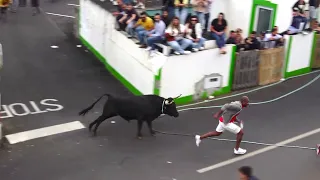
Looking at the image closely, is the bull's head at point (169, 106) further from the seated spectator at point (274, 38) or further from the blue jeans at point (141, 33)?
the seated spectator at point (274, 38)

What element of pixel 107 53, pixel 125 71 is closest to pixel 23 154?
pixel 125 71

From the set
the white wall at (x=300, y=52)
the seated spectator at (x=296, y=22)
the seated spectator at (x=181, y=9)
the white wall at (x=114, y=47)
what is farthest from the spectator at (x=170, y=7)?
the white wall at (x=300, y=52)

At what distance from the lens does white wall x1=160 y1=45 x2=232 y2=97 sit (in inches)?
602

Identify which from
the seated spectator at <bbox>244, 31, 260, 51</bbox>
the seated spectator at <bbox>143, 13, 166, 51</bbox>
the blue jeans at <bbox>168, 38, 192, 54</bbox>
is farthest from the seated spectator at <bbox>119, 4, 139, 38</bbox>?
the seated spectator at <bbox>244, 31, 260, 51</bbox>

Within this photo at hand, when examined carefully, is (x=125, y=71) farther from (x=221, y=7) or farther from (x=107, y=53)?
(x=221, y=7)

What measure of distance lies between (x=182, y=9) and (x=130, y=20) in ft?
9.54

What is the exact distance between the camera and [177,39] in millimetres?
15391

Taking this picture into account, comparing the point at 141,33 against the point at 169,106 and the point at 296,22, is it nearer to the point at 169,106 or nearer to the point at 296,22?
the point at 169,106

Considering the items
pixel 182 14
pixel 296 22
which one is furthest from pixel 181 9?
pixel 296 22

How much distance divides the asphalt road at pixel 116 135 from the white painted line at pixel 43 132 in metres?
0.23

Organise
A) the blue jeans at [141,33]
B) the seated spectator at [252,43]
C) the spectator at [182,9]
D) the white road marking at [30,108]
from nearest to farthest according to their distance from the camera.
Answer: the white road marking at [30,108] < the blue jeans at [141,33] < the seated spectator at [252,43] < the spectator at [182,9]

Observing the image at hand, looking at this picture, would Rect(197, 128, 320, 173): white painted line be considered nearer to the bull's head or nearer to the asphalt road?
the asphalt road

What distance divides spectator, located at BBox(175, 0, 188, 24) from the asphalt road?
3.42m

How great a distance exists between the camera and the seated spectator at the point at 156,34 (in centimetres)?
1553
